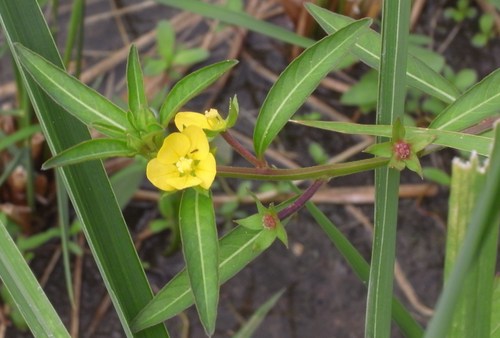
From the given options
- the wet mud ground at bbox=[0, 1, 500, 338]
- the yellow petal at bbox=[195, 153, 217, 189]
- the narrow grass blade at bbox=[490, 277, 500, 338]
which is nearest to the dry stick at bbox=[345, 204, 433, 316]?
the wet mud ground at bbox=[0, 1, 500, 338]

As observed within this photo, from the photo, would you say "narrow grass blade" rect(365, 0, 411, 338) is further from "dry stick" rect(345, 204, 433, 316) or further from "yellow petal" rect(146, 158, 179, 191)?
"dry stick" rect(345, 204, 433, 316)

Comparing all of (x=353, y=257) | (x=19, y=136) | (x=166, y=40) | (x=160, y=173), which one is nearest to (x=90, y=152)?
(x=160, y=173)

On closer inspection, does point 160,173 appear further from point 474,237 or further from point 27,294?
point 474,237

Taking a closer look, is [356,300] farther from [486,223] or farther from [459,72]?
[486,223]

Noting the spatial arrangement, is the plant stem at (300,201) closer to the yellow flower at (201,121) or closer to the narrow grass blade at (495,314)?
the yellow flower at (201,121)

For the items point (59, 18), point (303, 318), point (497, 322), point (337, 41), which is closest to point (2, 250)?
point (337, 41)

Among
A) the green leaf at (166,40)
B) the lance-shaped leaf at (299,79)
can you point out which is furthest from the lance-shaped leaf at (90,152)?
the green leaf at (166,40)
